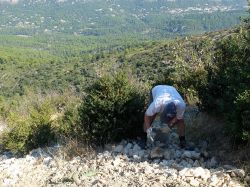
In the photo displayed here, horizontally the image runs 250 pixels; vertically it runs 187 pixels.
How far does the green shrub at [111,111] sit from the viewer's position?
634 cm

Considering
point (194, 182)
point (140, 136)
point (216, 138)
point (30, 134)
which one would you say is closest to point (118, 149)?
point (140, 136)

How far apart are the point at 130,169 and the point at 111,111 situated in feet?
4.05

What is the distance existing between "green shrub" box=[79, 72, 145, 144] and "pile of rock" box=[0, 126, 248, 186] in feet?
0.75

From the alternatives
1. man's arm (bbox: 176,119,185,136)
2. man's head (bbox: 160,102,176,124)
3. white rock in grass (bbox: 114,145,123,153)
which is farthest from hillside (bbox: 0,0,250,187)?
man's head (bbox: 160,102,176,124)

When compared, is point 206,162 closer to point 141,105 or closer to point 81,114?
point 141,105

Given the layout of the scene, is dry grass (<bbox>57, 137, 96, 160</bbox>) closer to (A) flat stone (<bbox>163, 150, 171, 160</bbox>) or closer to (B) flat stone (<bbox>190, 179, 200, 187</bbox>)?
(A) flat stone (<bbox>163, 150, 171, 160</bbox>)

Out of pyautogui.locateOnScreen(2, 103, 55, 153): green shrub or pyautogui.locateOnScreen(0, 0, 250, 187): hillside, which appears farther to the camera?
pyautogui.locateOnScreen(2, 103, 55, 153): green shrub

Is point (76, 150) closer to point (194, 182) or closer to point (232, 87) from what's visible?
point (194, 182)

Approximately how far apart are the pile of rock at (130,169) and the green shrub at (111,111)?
0.23 m

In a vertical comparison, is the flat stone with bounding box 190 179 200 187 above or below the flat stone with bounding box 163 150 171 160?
above

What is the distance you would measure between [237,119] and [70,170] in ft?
8.06

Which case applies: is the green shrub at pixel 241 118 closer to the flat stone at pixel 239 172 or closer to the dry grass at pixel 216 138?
the dry grass at pixel 216 138

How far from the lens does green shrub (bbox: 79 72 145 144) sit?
6.34 m

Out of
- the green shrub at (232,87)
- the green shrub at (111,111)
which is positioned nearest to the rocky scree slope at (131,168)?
the green shrub at (111,111)
